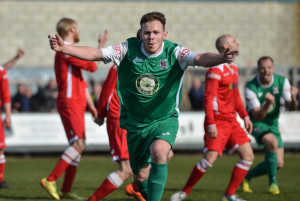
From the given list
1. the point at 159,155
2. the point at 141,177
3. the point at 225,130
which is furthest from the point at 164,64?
the point at 225,130

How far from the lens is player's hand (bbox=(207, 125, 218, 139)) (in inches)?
310

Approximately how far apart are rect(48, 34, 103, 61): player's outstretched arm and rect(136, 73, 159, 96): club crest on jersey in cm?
48

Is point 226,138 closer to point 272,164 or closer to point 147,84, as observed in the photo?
point 272,164

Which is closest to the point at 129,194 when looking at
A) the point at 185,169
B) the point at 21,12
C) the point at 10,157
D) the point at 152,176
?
the point at 152,176

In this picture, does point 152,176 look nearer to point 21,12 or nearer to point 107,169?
point 107,169

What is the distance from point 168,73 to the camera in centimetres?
611

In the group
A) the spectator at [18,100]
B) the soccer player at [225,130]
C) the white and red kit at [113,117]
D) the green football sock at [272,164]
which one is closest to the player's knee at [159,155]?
the white and red kit at [113,117]

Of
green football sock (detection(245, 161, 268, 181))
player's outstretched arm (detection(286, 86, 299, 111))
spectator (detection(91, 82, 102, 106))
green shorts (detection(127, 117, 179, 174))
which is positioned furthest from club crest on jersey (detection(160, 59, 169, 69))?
spectator (detection(91, 82, 102, 106))

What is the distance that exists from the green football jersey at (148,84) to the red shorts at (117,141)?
0.97 meters

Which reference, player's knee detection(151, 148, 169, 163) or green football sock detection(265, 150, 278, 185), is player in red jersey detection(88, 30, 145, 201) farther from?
green football sock detection(265, 150, 278, 185)

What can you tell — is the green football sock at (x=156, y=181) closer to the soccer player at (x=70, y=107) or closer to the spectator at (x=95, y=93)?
the soccer player at (x=70, y=107)

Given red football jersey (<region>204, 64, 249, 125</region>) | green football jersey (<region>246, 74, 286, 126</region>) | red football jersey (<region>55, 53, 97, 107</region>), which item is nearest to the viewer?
red football jersey (<region>204, 64, 249, 125</region>)

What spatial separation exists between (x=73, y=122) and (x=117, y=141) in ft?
4.65

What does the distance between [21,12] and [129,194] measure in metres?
18.5
